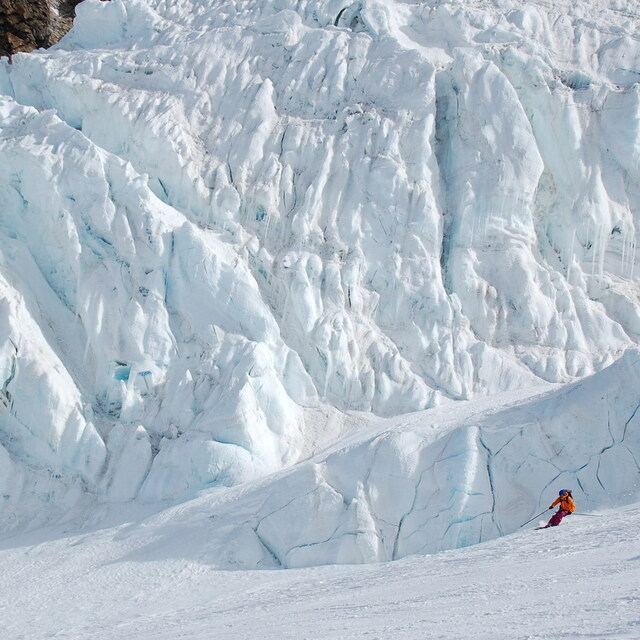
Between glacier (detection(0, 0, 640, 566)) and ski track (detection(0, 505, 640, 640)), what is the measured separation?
1.33m

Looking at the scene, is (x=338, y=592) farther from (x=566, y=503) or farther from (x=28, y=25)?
(x=28, y=25)

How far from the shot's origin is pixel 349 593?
830 cm

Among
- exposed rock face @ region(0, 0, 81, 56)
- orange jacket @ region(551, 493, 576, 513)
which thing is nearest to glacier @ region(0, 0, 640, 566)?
orange jacket @ region(551, 493, 576, 513)

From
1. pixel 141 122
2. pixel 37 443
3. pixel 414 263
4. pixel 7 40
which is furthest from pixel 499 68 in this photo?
pixel 7 40

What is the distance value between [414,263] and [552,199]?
4230 millimetres

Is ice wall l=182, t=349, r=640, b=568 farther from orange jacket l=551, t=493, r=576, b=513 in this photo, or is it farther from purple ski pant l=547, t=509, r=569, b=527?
purple ski pant l=547, t=509, r=569, b=527

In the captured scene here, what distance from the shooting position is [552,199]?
61.4 feet

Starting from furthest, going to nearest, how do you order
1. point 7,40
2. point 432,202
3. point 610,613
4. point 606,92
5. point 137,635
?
1. point 7,40
2. point 606,92
3. point 432,202
4. point 137,635
5. point 610,613

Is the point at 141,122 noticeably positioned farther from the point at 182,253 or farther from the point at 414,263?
the point at 414,263

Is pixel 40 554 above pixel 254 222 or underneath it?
underneath

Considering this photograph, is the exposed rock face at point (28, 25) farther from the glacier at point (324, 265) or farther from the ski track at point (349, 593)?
the ski track at point (349, 593)

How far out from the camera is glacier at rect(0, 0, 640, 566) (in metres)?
11.8

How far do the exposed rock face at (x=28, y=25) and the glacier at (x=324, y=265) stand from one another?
8.44 m

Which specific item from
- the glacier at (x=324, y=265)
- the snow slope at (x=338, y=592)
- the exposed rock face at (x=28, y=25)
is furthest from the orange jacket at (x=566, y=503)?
the exposed rock face at (x=28, y=25)
